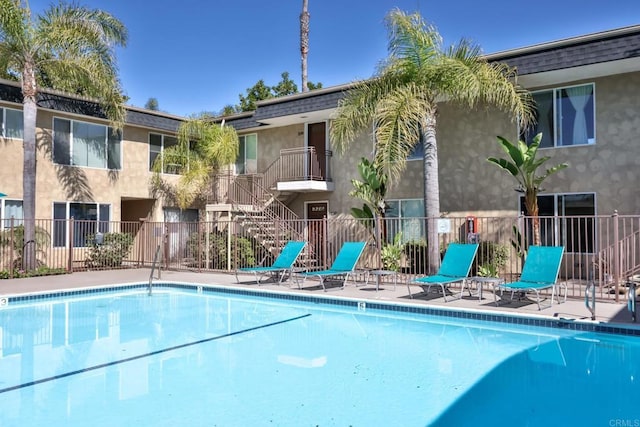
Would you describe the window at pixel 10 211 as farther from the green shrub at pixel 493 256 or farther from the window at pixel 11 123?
the green shrub at pixel 493 256

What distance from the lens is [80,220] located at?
17.6 meters

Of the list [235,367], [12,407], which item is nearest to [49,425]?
[12,407]

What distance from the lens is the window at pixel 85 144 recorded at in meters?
17.5

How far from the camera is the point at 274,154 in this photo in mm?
20516

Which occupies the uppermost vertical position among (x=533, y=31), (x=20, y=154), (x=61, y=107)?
(x=533, y=31)

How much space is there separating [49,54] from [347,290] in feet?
37.0

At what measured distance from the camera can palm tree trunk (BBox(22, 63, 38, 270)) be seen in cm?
1473

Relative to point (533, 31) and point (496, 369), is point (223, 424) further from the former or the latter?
point (533, 31)

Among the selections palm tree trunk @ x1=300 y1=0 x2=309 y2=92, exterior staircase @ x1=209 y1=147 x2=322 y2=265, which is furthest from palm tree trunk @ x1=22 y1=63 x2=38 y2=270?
palm tree trunk @ x1=300 y1=0 x2=309 y2=92

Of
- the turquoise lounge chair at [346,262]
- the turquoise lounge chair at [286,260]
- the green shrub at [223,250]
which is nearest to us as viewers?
the turquoise lounge chair at [346,262]

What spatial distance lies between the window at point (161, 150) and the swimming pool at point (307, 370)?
1045cm

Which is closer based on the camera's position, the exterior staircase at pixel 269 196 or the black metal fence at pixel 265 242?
the black metal fence at pixel 265 242

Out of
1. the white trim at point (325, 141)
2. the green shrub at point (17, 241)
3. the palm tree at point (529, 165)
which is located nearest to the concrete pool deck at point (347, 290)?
the green shrub at point (17, 241)

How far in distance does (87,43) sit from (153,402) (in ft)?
44.2
